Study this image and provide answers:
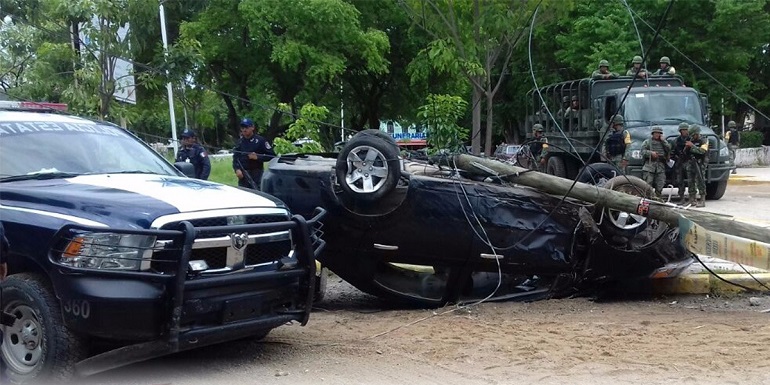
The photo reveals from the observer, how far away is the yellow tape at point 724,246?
22.3 feet

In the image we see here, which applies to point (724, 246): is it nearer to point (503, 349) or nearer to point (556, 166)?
point (503, 349)

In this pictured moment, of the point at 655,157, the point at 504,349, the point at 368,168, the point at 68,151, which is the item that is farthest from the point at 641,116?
the point at 68,151

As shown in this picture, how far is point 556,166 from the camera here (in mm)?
18141

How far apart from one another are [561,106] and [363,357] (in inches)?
558

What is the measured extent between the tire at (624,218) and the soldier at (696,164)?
27.7 feet

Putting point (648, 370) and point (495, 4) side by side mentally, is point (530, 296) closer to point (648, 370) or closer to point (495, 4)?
point (648, 370)

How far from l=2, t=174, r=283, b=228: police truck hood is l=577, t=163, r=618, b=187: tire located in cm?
366

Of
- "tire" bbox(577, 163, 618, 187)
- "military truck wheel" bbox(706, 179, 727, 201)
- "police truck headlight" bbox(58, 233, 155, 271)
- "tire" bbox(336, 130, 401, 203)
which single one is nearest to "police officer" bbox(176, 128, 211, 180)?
"tire" bbox(336, 130, 401, 203)

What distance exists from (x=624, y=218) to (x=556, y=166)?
10.3 m

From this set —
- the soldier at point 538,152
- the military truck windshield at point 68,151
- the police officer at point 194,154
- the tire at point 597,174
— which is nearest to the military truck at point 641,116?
the soldier at point 538,152

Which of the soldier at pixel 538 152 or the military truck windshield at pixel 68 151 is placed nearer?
the military truck windshield at pixel 68 151

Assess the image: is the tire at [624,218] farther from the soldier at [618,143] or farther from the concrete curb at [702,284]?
the soldier at [618,143]

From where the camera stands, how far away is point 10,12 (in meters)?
21.4

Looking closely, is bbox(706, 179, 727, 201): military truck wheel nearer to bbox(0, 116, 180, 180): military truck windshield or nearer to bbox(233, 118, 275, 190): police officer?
bbox(233, 118, 275, 190): police officer
